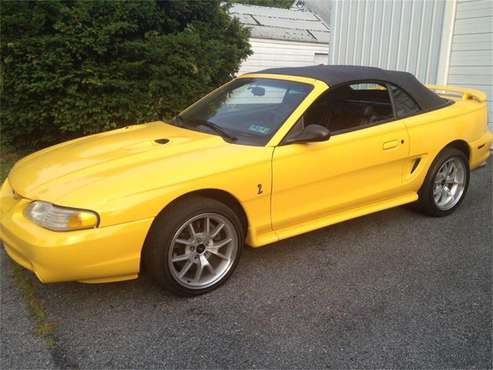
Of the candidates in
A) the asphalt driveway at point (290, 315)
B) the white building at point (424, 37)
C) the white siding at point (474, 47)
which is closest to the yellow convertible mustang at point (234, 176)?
the asphalt driveway at point (290, 315)

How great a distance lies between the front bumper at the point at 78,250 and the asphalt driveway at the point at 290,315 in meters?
0.32

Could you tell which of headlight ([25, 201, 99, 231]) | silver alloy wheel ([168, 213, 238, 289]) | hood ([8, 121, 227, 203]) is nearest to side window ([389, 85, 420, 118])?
hood ([8, 121, 227, 203])

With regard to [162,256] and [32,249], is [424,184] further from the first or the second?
[32,249]

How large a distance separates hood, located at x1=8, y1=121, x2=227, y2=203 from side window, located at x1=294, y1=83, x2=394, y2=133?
2.77ft

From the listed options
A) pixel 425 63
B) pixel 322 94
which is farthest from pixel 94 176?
pixel 425 63

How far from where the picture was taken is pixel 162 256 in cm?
294

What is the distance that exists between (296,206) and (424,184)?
60.6 inches

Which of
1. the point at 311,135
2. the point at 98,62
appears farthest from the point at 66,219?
the point at 98,62

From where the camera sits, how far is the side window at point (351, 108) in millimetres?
3691

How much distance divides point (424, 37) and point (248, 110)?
5.17m

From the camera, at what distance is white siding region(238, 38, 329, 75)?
47.7 ft

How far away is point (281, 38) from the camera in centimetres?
1485

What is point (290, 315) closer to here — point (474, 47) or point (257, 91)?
point (257, 91)

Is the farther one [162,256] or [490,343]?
[162,256]
